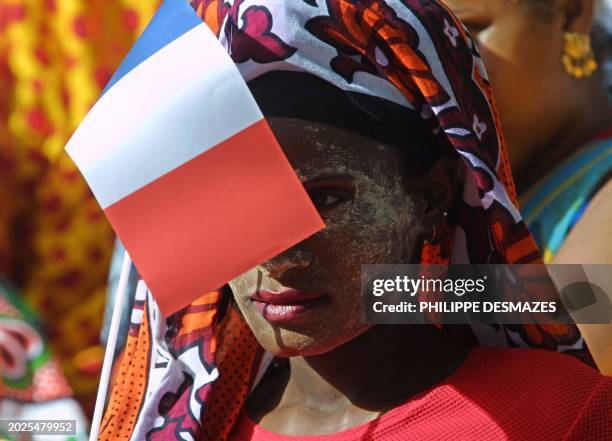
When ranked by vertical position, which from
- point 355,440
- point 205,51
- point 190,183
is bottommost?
point 355,440

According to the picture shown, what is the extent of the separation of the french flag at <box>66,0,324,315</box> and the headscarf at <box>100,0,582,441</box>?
19cm

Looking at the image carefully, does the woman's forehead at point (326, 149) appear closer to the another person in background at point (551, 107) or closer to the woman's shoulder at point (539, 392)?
the woman's shoulder at point (539, 392)

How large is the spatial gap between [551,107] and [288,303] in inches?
74.9

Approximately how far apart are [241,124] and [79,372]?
2328 mm

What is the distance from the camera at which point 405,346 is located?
2.26 m

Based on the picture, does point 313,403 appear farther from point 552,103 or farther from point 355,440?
A: point 552,103

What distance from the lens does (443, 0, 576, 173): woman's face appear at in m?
3.63

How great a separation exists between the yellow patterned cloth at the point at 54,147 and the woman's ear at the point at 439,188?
2155 mm

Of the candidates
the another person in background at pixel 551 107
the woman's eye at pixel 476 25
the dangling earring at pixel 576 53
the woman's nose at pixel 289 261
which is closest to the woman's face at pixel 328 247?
the woman's nose at pixel 289 261

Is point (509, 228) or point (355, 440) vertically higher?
point (509, 228)

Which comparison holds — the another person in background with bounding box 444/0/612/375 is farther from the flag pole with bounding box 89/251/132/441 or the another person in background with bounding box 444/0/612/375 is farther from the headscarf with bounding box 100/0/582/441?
the flag pole with bounding box 89/251/132/441

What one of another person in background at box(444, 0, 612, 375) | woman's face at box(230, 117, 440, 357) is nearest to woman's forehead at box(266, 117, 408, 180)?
woman's face at box(230, 117, 440, 357)

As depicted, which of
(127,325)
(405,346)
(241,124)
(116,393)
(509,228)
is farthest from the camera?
(127,325)

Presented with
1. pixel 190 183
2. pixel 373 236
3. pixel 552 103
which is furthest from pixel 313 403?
pixel 552 103
